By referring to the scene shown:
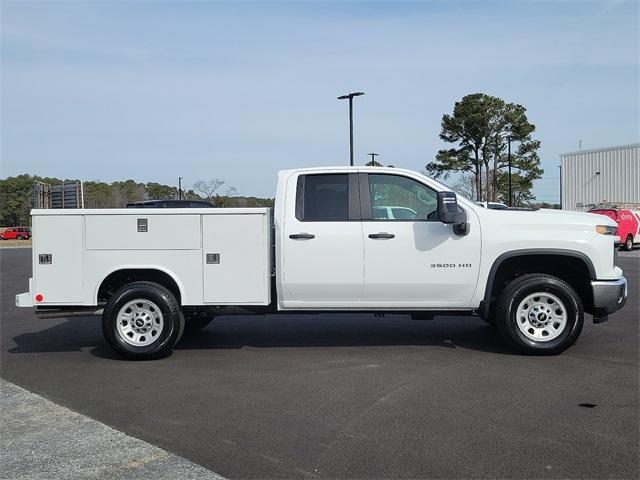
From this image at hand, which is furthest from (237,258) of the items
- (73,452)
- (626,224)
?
(626,224)

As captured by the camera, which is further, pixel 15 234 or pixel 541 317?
pixel 15 234

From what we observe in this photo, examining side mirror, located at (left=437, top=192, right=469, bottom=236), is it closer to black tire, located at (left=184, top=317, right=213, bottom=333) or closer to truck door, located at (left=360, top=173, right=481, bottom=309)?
truck door, located at (left=360, top=173, right=481, bottom=309)

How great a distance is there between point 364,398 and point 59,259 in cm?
380

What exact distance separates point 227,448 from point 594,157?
4221 centimetres

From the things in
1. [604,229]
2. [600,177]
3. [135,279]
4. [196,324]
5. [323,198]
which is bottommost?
[196,324]

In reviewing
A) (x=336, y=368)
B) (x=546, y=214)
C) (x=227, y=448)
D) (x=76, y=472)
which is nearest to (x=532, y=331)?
(x=546, y=214)

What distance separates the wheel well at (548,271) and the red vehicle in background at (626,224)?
19260 mm

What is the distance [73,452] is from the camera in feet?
14.4

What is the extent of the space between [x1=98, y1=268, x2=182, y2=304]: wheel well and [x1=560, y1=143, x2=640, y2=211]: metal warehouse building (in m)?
34.7

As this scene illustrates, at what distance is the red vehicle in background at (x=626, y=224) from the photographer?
24.8m

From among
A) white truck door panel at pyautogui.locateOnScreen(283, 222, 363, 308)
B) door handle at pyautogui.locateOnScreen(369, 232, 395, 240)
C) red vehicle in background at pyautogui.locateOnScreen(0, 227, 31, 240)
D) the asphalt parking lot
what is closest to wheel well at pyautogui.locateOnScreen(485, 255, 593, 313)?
the asphalt parking lot

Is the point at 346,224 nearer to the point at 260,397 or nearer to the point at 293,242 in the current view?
the point at 293,242

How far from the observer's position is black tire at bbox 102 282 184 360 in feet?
22.9

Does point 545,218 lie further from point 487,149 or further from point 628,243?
point 487,149
